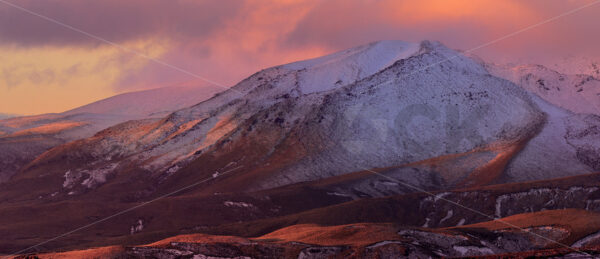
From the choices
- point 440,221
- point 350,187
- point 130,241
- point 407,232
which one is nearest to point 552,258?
point 407,232

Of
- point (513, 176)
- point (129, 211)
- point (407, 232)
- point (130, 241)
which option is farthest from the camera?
point (513, 176)

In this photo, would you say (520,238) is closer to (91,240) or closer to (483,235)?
(483,235)

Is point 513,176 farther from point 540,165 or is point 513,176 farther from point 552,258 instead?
point 552,258

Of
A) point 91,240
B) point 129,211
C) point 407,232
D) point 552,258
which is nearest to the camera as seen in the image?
point 552,258

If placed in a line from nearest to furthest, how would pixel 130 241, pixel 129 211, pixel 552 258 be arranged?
pixel 552 258 → pixel 130 241 → pixel 129 211

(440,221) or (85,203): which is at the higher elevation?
(85,203)

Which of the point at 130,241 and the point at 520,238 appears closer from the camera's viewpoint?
the point at 520,238

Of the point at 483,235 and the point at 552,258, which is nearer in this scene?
the point at 552,258

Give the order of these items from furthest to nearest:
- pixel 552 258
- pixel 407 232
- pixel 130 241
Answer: pixel 130 241
pixel 407 232
pixel 552 258

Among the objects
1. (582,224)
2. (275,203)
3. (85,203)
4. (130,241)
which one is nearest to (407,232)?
(582,224)
